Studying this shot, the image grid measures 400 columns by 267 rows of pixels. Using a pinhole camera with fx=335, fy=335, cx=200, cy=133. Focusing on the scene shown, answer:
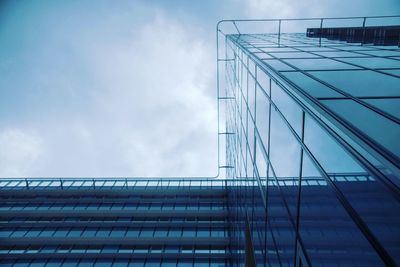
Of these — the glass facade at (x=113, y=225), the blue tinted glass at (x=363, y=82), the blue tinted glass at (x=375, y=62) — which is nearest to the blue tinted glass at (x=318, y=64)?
the blue tinted glass at (x=375, y=62)

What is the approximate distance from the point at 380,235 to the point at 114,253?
31.2m

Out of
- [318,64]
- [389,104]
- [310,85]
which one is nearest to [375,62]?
[318,64]

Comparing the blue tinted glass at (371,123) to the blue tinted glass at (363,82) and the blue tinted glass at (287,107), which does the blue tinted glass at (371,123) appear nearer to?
the blue tinted glass at (363,82)

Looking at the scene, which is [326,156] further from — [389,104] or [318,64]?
[318,64]

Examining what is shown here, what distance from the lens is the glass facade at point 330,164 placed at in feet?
13.5

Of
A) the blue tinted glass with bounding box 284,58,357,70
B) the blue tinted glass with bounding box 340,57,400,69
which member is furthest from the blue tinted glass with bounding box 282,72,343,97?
the blue tinted glass with bounding box 340,57,400,69

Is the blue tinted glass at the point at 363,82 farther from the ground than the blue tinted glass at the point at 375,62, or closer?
closer

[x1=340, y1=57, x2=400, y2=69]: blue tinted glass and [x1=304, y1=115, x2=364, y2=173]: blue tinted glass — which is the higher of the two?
[x1=340, y1=57, x2=400, y2=69]: blue tinted glass

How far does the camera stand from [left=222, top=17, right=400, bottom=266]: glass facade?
4117 millimetres

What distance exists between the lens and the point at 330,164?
5.59 m

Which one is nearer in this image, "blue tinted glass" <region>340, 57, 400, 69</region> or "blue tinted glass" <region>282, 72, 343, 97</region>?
"blue tinted glass" <region>282, 72, 343, 97</region>

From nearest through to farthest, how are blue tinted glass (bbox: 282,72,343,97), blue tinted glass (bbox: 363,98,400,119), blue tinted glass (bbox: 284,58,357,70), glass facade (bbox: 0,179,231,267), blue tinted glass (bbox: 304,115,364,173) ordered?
blue tinted glass (bbox: 304,115,364,173), blue tinted glass (bbox: 363,98,400,119), blue tinted glass (bbox: 282,72,343,97), blue tinted glass (bbox: 284,58,357,70), glass facade (bbox: 0,179,231,267)

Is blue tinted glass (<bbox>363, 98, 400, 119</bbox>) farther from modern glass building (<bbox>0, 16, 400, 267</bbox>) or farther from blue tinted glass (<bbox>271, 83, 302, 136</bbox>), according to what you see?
blue tinted glass (<bbox>271, 83, 302, 136</bbox>)

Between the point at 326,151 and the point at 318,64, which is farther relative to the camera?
the point at 318,64
